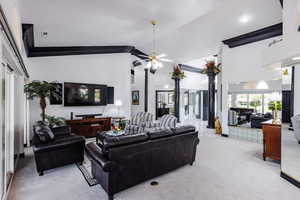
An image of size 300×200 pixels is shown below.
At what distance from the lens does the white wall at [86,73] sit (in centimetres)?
513

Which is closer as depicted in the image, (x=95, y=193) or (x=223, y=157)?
(x=95, y=193)

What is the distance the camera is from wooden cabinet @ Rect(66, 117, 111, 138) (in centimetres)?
527

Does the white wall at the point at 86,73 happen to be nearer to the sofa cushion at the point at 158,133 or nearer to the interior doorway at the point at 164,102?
the interior doorway at the point at 164,102

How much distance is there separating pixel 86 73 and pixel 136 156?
4520 mm

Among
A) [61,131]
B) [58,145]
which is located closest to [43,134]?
[58,145]

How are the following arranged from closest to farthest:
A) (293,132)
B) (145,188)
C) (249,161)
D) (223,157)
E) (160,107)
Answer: (145,188) → (293,132) → (249,161) → (223,157) → (160,107)

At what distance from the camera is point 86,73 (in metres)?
5.90

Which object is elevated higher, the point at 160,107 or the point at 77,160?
the point at 160,107

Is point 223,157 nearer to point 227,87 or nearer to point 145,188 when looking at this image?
point 145,188

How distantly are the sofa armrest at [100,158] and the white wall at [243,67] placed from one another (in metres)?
5.02

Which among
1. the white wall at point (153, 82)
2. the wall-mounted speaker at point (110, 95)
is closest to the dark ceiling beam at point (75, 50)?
the wall-mounted speaker at point (110, 95)

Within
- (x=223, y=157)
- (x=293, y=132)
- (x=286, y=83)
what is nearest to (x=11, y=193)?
(x=223, y=157)

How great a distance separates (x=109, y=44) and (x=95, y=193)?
16.4ft

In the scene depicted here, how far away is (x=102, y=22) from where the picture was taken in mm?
4020
